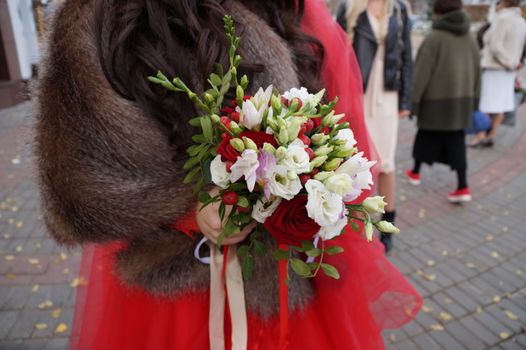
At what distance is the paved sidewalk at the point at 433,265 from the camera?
9.00 ft

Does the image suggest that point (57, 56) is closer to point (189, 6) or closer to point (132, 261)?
point (189, 6)

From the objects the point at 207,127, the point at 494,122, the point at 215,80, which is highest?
the point at 215,80

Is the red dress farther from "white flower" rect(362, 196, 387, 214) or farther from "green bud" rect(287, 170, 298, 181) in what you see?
"green bud" rect(287, 170, 298, 181)

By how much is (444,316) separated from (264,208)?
2.26 meters

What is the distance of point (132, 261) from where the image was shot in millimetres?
1514

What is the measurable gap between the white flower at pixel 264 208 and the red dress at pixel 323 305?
33 cm

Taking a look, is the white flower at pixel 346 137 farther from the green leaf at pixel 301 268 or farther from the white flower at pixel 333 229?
the green leaf at pixel 301 268

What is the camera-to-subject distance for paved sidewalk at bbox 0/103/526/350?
2.74m

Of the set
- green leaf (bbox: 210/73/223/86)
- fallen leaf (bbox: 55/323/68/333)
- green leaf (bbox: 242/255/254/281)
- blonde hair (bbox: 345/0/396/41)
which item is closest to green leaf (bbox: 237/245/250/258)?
green leaf (bbox: 242/255/254/281)

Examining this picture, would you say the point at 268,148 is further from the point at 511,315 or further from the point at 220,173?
the point at 511,315

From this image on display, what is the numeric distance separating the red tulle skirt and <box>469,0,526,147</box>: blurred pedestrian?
16.7 feet

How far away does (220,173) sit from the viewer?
1140 millimetres

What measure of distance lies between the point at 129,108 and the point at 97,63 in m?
0.16

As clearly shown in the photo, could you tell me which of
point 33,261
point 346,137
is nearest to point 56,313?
point 33,261
